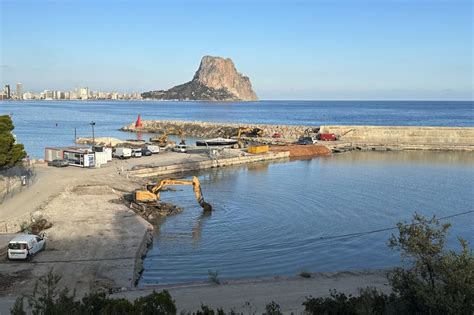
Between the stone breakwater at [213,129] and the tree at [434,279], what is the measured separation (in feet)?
190

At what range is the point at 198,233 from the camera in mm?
23469

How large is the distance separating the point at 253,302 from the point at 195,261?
577cm

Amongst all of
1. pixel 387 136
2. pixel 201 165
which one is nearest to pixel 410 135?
pixel 387 136

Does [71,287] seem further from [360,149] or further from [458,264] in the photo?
[360,149]

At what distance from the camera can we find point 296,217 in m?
26.8

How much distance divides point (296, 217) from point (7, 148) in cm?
1600

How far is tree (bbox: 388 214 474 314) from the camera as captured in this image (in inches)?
374

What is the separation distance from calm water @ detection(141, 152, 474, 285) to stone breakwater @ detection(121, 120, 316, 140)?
28.8m

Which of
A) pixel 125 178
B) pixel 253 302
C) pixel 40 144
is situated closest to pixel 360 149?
pixel 125 178

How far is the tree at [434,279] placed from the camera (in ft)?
31.1

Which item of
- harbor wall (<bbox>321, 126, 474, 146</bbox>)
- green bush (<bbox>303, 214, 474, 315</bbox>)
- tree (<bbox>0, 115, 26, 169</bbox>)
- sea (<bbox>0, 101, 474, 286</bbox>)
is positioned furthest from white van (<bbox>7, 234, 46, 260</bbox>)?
harbor wall (<bbox>321, 126, 474, 146</bbox>)

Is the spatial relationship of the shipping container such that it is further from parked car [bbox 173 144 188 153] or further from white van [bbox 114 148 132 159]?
white van [bbox 114 148 132 159]

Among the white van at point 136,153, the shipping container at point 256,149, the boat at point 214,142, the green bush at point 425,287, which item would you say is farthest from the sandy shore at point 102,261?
the boat at point 214,142

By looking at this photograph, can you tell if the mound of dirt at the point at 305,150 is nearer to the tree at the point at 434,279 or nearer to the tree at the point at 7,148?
the tree at the point at 7,148
